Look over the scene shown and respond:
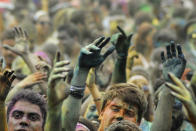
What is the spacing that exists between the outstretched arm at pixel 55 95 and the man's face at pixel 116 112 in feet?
2.17

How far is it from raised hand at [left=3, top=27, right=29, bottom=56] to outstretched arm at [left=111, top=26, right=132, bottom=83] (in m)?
1.57

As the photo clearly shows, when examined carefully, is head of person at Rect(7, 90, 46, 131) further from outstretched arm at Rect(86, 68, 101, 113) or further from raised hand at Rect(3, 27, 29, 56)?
raised hand at Rect(3, 27, 29, 56)

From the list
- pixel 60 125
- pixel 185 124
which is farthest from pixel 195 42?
pixel 60 125

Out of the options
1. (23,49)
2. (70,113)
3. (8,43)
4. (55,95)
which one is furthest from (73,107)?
(8,43)

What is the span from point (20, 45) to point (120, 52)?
1.78 m

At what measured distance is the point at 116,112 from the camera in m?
5.94

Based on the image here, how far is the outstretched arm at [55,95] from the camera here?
201 inches

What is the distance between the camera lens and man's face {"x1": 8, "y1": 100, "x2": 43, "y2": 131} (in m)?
5.96

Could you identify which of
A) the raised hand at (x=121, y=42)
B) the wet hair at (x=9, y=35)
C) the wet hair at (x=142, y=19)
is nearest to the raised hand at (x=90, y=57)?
the raised hand at (x=121, y=42)

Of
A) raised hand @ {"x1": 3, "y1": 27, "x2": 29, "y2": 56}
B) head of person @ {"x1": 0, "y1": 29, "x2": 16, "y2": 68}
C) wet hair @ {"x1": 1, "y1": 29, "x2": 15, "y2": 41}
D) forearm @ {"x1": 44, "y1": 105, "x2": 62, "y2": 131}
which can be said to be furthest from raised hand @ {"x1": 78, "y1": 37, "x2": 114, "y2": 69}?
wet hair @ {"x1": 1, "y1": 29, "x2": 15, "y2": 41}

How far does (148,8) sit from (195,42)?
7.33 m

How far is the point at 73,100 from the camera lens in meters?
5.59

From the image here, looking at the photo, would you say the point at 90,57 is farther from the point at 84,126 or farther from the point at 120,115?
the point at 84,126

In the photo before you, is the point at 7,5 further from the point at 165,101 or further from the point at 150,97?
the point at 165,101
